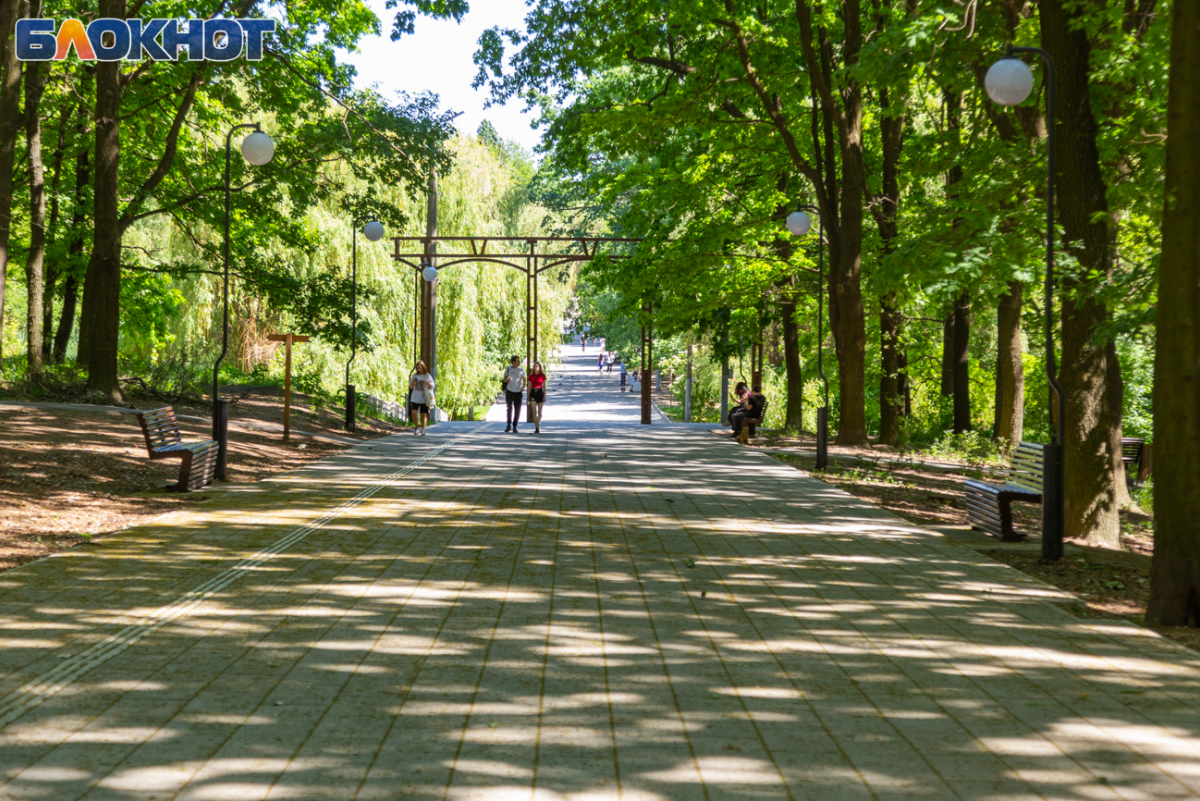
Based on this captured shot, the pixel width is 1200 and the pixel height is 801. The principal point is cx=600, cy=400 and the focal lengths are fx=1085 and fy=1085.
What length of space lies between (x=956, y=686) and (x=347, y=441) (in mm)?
16438

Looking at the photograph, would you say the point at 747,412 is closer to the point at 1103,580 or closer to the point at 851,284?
the point at 851,284

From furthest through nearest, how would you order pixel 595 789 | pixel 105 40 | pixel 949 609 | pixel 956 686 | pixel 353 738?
pixel 105 40
pixel 949 609
pixel 956 686
pixel 353 738
pixel 595 789

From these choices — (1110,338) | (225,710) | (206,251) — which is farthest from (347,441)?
(225,710)

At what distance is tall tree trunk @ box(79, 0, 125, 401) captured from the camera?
59.9ft

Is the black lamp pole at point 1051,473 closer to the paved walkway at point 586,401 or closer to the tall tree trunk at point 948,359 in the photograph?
the tall tree trunk at point 948,359

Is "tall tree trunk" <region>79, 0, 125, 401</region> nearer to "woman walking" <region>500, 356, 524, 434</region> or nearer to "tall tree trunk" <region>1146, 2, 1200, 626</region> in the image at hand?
"woman walking" <region>500, 356, 524, 434</region>

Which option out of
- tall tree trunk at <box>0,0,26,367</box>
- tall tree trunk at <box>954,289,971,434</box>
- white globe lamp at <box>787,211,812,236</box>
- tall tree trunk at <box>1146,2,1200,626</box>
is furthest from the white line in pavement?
tall tree trunk at <box>954,289,971,434</box>

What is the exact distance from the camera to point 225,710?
4.68m

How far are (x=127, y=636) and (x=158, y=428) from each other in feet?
23.1

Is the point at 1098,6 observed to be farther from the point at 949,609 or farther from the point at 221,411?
the point at 221,411

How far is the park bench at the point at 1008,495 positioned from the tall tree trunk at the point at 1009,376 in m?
9.51

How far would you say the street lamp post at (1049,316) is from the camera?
344 inches

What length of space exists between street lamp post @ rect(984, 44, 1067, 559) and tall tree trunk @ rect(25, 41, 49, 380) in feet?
57.0

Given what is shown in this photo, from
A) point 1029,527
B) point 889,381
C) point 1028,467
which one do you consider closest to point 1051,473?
point 1028,467
